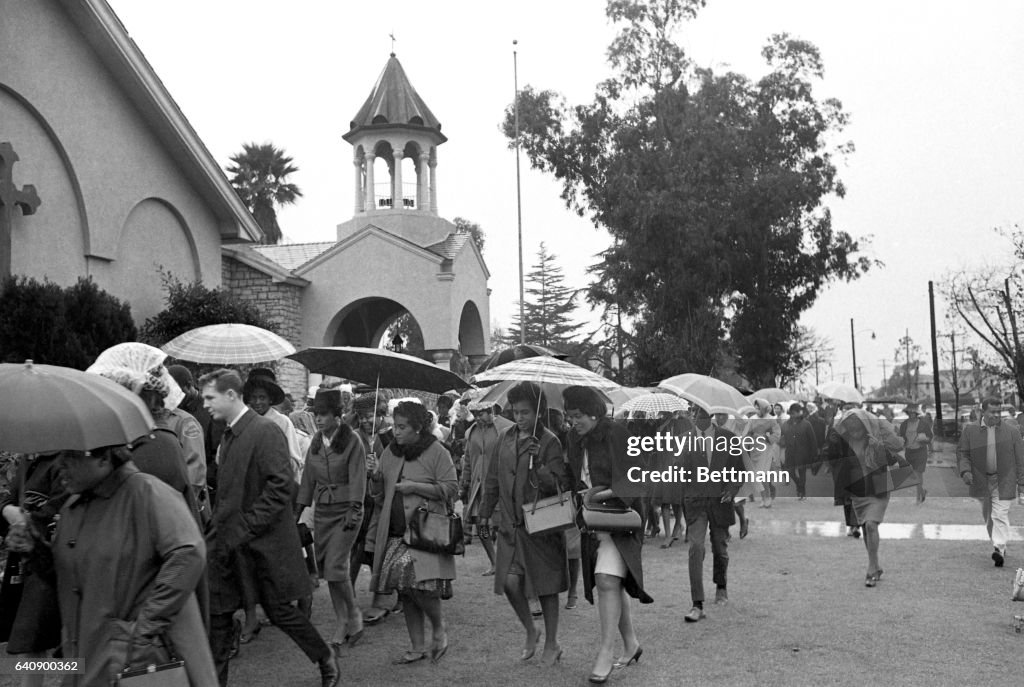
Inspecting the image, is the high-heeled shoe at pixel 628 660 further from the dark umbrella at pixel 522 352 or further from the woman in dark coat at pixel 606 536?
the dark umbrella at pixel 522 352

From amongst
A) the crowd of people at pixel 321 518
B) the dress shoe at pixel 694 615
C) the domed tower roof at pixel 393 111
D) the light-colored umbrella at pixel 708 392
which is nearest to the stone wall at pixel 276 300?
the domed tower roof at pixel 393 111

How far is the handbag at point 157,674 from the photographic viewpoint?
11.4 feet

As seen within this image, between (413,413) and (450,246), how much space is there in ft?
73.3

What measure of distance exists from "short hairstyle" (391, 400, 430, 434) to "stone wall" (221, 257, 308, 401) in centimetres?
1632

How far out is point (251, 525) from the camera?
5.76 m

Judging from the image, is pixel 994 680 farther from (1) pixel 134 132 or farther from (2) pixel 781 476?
(1) pixel 134 132

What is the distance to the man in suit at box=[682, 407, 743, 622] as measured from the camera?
8.86 m

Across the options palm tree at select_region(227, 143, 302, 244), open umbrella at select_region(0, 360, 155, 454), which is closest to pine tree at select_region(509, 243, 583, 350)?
palm tree at select_region(227, 143, 302, 244)

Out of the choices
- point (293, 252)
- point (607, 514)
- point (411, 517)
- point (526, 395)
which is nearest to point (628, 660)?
point (607, 514)

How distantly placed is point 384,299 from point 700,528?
21.4m

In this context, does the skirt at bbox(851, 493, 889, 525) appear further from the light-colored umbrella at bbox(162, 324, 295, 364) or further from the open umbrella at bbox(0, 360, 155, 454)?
the open umbrella at bbox(0, 360, 155, 454)

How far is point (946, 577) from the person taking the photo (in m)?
10.7

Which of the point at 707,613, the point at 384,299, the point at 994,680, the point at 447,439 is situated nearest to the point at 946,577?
the point at 707,613

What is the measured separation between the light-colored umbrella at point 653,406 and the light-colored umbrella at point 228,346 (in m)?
3.91
